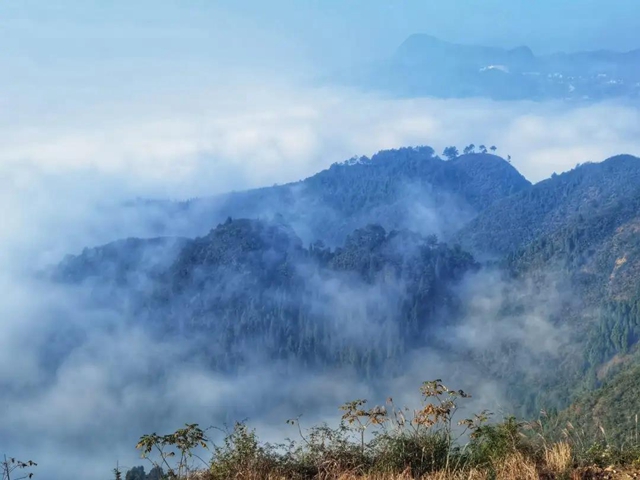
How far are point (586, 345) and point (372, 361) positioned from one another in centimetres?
6581

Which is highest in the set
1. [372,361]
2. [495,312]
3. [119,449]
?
[495,312]

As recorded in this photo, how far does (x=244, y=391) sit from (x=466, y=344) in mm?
68265

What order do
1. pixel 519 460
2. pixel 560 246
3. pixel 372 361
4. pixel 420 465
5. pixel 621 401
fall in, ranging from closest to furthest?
pixel 519 460
pixel 420 465
pixel 621 401
pixel 560 246
pixel 372 361

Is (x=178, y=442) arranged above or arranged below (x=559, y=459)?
above

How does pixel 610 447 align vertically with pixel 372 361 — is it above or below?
above

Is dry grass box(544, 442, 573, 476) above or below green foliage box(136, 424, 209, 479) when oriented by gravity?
below

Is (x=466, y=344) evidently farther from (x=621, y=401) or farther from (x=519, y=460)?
(x=519, y=460)

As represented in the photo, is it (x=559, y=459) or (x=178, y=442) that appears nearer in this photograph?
(x=559, y=459)

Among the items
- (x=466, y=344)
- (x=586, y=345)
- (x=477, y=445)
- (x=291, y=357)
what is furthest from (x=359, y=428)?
(x=291, y=357)

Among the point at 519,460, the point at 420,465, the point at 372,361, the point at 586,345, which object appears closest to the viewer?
the point at 519,460

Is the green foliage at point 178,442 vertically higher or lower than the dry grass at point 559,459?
higher

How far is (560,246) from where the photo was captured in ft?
578

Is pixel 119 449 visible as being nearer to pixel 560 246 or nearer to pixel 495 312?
pixel 495 312

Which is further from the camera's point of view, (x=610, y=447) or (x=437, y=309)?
(x=437, y=309)
